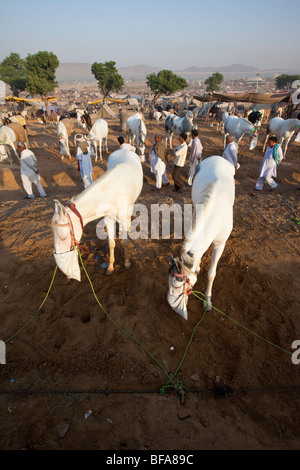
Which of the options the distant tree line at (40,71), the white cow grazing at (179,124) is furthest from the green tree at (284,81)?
the white cow grazing at (179,124)

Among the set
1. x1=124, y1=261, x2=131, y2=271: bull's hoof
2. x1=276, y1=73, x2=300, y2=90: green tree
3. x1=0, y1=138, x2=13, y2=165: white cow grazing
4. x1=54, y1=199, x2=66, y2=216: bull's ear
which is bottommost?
x1=124, y1=261, x2=131, y2=271: bull's hoof

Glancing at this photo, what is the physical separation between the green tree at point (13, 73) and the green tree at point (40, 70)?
13.4 metres

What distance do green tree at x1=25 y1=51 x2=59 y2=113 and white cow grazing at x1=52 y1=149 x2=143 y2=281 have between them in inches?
1007

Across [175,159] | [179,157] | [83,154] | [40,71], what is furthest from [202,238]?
[40,71]

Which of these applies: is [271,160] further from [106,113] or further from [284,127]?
[106,113]

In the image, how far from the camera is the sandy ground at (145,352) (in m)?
2.76

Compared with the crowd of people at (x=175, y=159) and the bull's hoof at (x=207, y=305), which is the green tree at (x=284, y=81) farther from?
the bull's hoof at (x=207, y=305)

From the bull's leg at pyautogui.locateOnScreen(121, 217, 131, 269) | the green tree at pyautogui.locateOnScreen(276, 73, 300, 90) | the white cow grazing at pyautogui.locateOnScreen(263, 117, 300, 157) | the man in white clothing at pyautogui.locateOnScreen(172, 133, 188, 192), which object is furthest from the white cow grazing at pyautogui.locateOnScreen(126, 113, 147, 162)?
the green tree at pyautogui.locateOnScreen(276, 73, 300, 90)

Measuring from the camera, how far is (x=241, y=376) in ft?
11.1

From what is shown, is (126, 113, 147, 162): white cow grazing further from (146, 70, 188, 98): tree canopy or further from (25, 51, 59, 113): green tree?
(146, 70, 188, 98): tree canopy

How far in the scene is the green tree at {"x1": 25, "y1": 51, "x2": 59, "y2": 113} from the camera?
24125 millimetres

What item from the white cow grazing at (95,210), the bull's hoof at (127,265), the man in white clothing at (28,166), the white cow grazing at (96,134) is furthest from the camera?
the white cow grazing at (96,134)

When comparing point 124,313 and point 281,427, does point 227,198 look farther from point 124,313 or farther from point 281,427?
point 281,427
